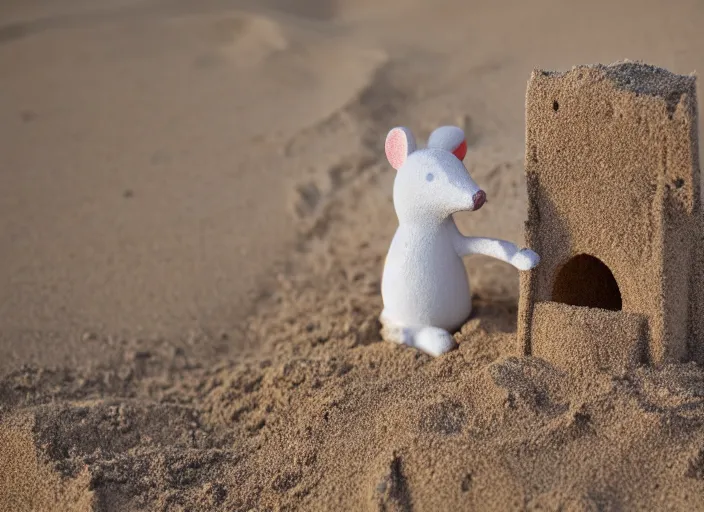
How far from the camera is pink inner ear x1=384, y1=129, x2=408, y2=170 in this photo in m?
2.89

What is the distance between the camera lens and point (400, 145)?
114 inches

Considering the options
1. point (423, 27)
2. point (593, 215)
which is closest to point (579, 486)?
point (593, 215)

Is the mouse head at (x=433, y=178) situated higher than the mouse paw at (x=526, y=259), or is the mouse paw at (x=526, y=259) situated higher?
the mouse head at (x=433, y=178)

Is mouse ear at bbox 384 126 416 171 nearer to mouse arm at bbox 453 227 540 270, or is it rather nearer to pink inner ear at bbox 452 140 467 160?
pink inner ear at bbox 452 140 467 160

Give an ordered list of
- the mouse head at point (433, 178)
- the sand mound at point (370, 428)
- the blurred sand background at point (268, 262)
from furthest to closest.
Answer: the mouse head at point (433, 178) < the blurred sand background at point (268, 262) < the sand mound at point (370, 428)

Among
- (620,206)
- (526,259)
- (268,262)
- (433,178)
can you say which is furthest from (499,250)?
(268,262)

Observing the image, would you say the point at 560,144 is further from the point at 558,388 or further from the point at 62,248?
the point at 62,248

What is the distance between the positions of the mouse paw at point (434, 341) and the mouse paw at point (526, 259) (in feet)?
1.33


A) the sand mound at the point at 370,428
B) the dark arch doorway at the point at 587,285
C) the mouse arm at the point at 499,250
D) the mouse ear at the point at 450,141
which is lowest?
the sand mound at the point at 370,428

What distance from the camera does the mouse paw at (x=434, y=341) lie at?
289cm

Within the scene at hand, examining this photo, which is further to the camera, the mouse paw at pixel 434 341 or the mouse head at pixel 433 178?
the mouse paw at pixel 434 341

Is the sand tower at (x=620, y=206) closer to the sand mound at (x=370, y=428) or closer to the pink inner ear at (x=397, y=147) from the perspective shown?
the sand mound at (x=370, y=428)

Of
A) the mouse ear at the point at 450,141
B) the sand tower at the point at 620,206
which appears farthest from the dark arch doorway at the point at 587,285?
the mouse ear at the point at 450,141

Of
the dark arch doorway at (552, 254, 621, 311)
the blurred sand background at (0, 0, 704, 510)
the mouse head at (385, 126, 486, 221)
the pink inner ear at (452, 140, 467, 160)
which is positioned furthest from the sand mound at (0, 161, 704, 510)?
the pink inner ear at (452, 140, 467, 160)
